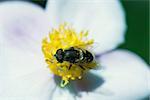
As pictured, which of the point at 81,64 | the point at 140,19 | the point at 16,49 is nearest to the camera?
the point at 81,64

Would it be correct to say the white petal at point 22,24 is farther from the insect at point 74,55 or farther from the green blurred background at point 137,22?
the green blurred background at point 137,22

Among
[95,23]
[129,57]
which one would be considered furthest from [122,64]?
[95,23]

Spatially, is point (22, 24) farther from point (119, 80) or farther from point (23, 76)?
point (119, 80)

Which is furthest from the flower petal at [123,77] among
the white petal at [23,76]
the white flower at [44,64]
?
the white petal at [23,76]

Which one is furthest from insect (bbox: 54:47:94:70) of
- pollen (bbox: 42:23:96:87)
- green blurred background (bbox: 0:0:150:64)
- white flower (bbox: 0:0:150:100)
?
green blurred background (bbox: 0:0:150:64)

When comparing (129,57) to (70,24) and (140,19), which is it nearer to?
(70,24)

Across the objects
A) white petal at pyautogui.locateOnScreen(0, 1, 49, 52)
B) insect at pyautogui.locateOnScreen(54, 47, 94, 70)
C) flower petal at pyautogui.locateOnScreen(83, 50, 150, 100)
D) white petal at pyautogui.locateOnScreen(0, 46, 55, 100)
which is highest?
white petal at pyautogui.locateOnScreen(0, 1, 49, 52)

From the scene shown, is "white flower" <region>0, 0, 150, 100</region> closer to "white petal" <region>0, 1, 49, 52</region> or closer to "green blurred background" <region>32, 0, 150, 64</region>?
"white petal" <region>0, 1, 49, 52</region>
